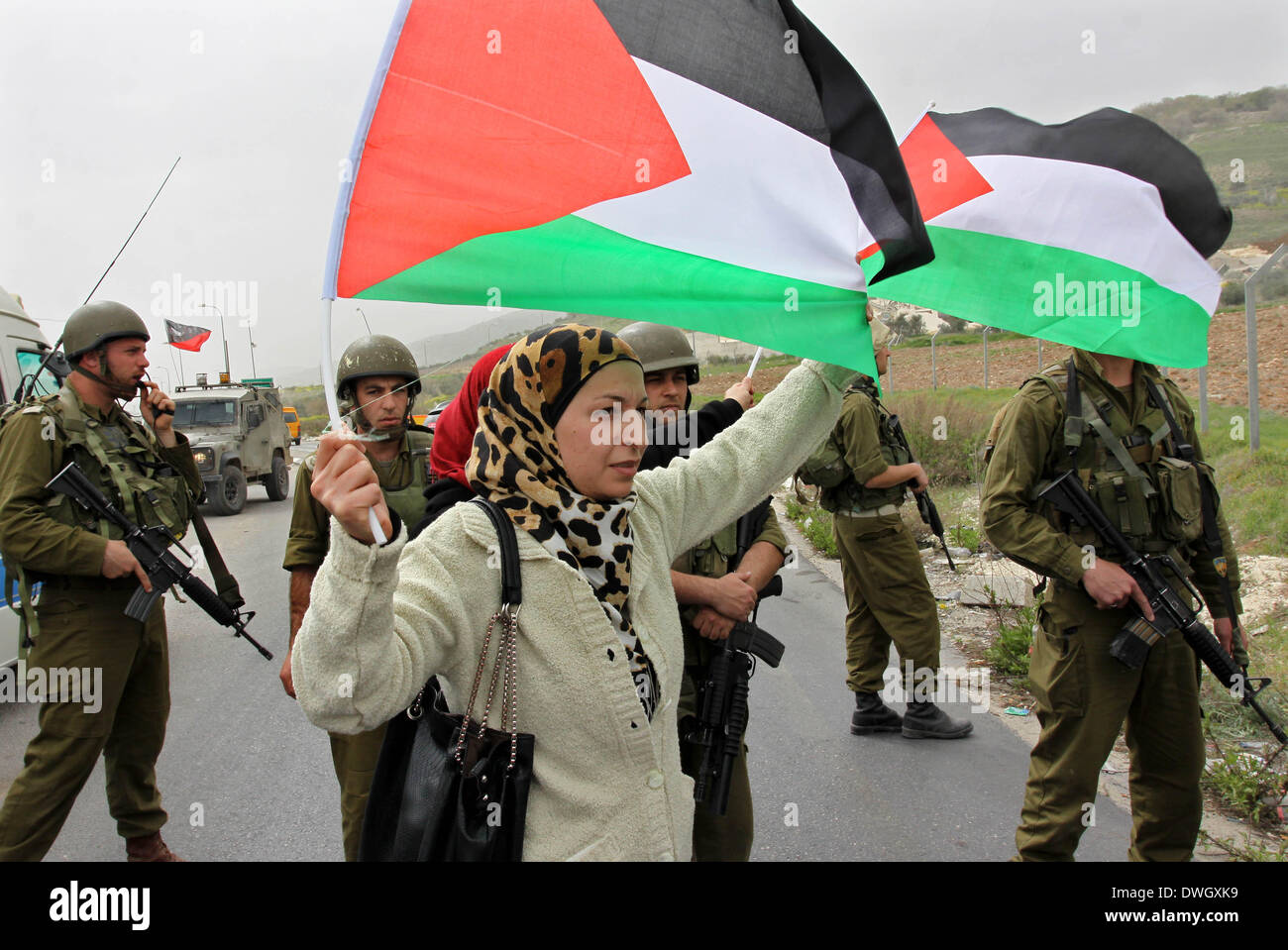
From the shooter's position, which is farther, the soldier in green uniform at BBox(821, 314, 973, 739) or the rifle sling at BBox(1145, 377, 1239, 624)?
the soldier in green uniform at BBox(821, 314, 973, 739)

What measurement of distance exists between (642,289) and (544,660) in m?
0.86

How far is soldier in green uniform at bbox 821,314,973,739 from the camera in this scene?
15.7ft

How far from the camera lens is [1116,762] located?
4.39m

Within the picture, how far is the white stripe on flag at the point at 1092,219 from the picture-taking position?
2719 millimetres

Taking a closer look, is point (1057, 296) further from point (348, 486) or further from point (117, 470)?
point (117, 470)

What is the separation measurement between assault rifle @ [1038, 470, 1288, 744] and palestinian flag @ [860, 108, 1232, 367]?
616 mm

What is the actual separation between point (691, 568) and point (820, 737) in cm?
230

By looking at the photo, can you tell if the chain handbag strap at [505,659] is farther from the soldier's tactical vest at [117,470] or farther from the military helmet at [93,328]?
the military helmet at [93,328]

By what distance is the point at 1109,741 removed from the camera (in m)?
2.95

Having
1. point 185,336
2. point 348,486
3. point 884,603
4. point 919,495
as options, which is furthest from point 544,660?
point 185,336

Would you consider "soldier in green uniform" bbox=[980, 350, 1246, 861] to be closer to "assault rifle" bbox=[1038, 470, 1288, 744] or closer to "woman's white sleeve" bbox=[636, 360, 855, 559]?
"assault rifle" bbox=[1038, 470, 1288, 744]

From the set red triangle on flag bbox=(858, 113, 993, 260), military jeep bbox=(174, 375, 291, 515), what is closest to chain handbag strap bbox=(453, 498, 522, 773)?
red triangle on flag bbox=(858, 113, 993, 260)

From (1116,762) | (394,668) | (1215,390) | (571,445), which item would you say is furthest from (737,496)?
(1215,390)

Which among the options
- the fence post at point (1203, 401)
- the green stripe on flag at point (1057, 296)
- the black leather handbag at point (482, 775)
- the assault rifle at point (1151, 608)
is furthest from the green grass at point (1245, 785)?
the fence post at point (1203, 401)
